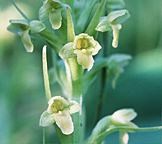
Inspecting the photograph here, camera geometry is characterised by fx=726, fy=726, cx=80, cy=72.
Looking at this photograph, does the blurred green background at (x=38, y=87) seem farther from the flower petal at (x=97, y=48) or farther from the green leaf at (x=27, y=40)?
the flower petal at (x=97, y=48)

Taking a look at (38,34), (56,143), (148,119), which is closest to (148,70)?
(148,119)

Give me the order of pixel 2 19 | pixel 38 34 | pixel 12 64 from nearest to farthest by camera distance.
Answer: pixel 38 34 → pixel 2 19 → pixel 12 64

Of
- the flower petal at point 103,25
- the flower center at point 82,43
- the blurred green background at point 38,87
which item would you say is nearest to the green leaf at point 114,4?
the flower petal at point 103,25

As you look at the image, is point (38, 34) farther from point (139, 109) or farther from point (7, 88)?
point (139, 109)

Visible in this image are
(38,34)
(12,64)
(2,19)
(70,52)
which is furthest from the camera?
(12,64)

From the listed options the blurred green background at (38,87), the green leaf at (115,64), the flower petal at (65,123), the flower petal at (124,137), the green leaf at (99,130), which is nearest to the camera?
the flower petal at (65,123)

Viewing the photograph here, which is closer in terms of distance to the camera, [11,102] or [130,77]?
[11,102]

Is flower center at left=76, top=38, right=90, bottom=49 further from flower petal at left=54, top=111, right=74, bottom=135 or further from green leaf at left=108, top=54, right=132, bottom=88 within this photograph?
green leaf at left=108, top=54, right=132, bottom=88
